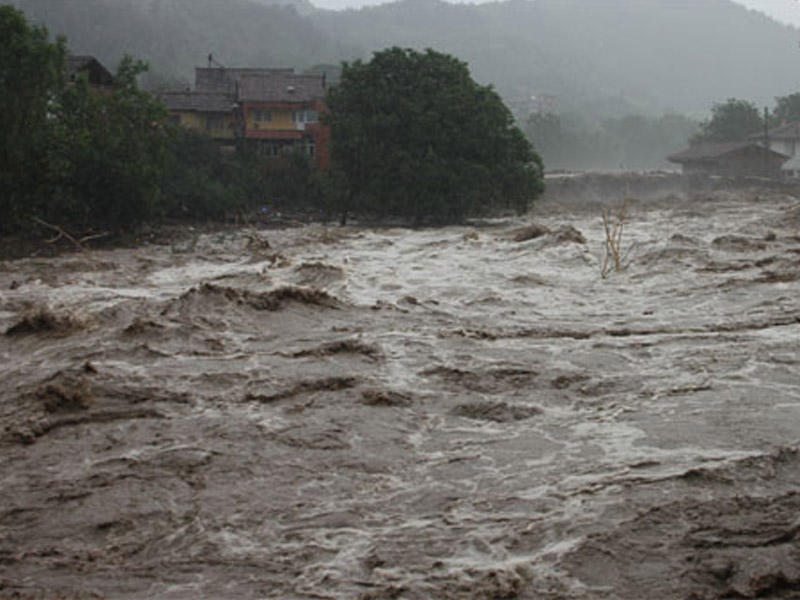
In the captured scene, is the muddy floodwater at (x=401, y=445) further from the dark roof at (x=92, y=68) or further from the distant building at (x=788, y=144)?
the distant building at (x=788, y=144)

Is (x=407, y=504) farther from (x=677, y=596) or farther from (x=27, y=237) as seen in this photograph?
(x=27, y=237)

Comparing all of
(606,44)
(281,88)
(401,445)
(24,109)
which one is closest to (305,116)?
(281,88)

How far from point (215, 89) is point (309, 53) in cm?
5933

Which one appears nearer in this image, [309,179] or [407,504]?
[407,504]

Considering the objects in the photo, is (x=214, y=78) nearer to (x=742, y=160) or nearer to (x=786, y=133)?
(x=742, y=160)

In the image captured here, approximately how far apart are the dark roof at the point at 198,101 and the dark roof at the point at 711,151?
26.7m

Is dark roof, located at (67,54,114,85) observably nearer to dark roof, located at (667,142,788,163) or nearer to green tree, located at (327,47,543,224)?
green tree, located at (327,47,543,224)

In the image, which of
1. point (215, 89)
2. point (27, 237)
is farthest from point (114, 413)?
point (215, 89)

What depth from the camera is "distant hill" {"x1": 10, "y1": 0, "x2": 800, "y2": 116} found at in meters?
91.8

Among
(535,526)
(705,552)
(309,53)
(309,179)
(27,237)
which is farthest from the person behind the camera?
(309,53)

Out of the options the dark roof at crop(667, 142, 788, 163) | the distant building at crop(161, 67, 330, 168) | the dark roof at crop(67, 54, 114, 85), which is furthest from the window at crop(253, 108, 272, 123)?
the dark roof at crop(667, 142, 788, 163)

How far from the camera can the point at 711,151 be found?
52500 millimetres

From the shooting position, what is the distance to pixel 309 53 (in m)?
105

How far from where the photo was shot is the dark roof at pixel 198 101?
4081 cm
